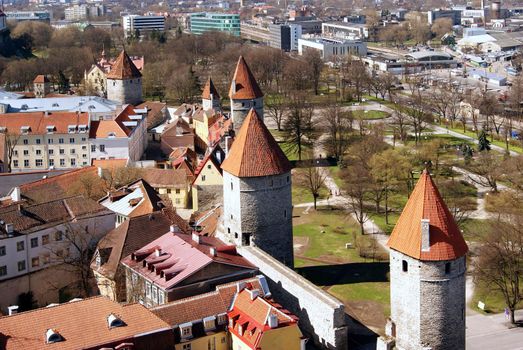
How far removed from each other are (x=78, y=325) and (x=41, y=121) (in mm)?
48659

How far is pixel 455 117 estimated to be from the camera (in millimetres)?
109562

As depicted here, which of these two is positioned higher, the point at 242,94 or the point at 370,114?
the point at 242,94

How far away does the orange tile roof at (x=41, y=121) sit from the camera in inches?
3071

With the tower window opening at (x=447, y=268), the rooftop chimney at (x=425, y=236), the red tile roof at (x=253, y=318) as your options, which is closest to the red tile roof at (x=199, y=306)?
the red tile roof at (x=253, y=318)

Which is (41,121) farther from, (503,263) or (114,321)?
(114,321)

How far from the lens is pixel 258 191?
48.0 metres

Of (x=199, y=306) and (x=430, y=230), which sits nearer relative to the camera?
(x=430, y=230)

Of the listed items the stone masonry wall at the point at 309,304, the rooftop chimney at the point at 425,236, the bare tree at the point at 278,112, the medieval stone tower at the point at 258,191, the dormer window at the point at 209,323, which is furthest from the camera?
the bare tree at the point at 278,112

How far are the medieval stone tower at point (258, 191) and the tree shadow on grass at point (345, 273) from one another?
5.16 metres

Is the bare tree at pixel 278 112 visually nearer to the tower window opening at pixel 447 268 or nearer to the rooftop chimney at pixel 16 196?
the rooftop chimney at pixel 16 196

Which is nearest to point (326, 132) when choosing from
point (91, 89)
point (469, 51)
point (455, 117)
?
point (455, 117)

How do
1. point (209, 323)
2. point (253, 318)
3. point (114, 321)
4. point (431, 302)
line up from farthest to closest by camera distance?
point (209, 323)
point (253, 318)
point (431, 302)
point (114, 321)

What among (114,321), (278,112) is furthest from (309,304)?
(278,112)

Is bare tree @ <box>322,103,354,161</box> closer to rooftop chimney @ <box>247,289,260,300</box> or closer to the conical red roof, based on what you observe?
the conical red roof
